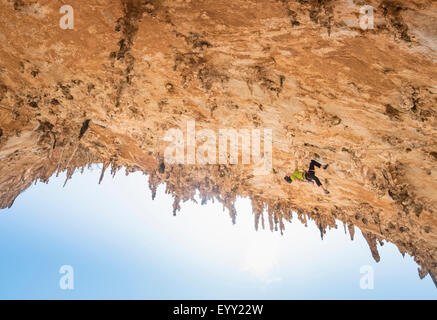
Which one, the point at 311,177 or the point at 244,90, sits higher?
the point at 244,90

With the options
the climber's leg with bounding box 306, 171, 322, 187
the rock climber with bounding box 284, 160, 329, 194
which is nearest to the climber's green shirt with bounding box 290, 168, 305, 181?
the rock climber with bounding box 284, 160, 329, 194

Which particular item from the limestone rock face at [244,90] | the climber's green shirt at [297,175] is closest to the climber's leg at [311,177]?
the climber's green shirt at [297,175]

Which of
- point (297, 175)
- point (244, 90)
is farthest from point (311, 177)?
point (244, 90)

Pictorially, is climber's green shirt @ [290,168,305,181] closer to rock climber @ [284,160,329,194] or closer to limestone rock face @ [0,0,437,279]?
rock climber @ [284,160,329,194]

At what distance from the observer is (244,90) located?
480 centimetres

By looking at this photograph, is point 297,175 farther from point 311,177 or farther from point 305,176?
point 311,177

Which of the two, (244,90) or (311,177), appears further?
(311,177)

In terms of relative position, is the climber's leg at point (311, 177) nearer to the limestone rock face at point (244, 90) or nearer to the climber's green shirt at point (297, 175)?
the climber's green shirt at point (297, 175)

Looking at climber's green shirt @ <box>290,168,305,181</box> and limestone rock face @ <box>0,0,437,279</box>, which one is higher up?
limestone rock face @ <box>0,0,437,279</box>

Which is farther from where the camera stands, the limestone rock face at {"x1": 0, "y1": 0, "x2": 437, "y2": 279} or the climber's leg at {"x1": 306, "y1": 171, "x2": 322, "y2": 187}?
the climber's leg at {"x1": 306, "y1": 171, "x2": 322, "y2": 187}

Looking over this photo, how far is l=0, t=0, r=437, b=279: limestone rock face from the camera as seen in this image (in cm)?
363

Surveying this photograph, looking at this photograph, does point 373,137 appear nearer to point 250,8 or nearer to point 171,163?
point 250,8

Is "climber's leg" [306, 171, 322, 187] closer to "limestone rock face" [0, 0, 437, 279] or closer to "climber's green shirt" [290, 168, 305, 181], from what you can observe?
"climber's green shirt" [290, 168, 305, 181]
